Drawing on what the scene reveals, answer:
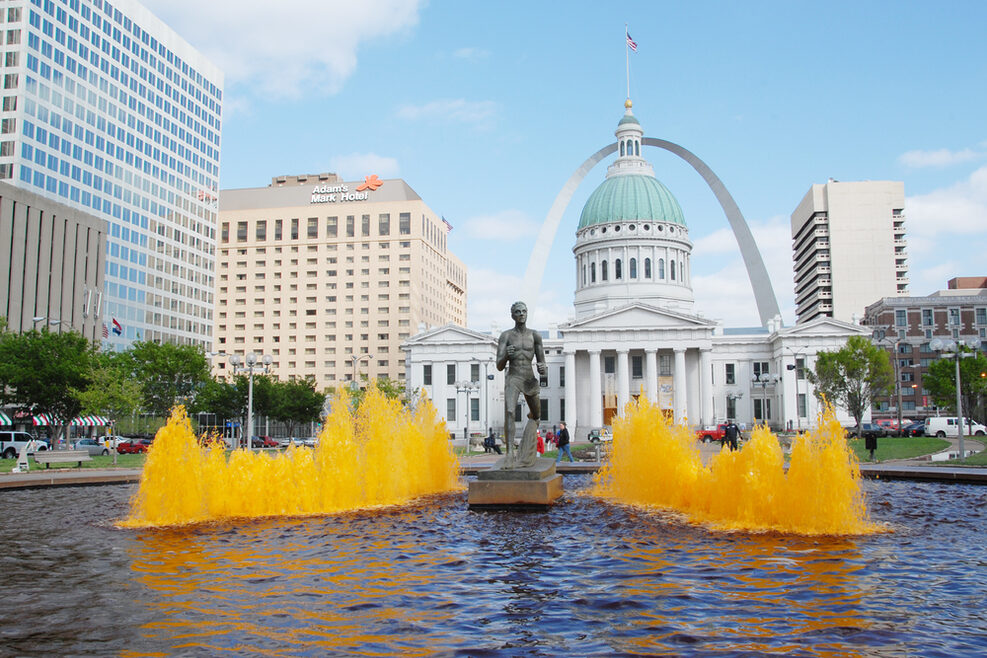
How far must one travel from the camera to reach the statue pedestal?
16484 mm

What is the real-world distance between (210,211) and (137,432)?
37510 mm

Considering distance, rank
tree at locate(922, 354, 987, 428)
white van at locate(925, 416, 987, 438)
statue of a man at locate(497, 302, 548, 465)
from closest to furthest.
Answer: statue of a man at locate(497, 302, 548, 465)
white van at locate(925, 416, 987, 438)
tree at locate(922, 354, 987, 428)

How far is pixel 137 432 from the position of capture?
7625cm

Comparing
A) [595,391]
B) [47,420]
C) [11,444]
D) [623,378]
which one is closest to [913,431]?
[623,378]

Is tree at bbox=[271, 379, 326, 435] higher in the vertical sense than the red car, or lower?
higher

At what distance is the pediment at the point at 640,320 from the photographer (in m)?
86.2

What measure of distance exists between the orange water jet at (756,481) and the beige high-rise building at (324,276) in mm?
120029

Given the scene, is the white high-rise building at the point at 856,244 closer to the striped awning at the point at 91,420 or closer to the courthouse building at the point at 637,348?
the courthouse building at the point at 637,348

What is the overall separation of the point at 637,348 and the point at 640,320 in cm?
305

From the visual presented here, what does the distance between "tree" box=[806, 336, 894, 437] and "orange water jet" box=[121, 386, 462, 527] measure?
51.1 metres

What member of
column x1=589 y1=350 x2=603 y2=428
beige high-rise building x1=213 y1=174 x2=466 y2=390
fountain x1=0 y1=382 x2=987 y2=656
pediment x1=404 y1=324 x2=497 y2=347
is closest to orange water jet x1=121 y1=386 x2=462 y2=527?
fountain x1=0 y1=382 x2=987 y2=656

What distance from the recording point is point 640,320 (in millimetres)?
87375

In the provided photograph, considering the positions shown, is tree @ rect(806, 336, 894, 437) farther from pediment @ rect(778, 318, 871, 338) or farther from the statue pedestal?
the statue pedestal

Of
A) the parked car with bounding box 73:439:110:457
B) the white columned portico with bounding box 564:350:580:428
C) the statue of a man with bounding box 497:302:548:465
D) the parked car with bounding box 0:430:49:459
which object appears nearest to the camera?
the statue of a man with bounding box 497:302:548:465
